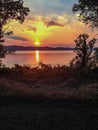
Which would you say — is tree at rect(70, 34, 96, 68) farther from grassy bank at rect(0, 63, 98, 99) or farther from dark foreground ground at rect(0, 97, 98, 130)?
dark foreground ground at rect(0, 97, 98, 130)

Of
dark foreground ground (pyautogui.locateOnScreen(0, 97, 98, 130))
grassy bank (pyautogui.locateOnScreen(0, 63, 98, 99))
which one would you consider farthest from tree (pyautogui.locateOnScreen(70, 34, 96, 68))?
dark foreground ground (pyautogui.locateOnScreen(0, 97, 98, 130))

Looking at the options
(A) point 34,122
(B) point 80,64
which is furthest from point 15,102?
(B) point 80,64

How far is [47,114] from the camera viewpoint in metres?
11.3

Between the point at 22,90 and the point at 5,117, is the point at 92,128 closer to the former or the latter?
the point at 5,117

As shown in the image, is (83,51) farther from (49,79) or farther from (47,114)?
(47,114)

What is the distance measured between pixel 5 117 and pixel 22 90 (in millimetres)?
4593

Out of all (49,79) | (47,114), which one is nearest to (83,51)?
(49,79)

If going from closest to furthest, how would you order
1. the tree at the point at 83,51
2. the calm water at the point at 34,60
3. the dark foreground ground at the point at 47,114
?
the dark foreground ground at the point at 47,114, the tree at the point at 83,51, the calm water at the point at 34,60

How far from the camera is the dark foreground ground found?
9.88 metres

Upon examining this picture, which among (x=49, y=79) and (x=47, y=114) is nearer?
(x=47, y=114)

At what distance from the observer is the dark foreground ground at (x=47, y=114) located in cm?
988

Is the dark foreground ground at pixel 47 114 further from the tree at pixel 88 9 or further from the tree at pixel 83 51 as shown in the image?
the tree at pixel 83 51

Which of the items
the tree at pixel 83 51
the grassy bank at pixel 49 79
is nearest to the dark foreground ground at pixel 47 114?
the grassy bank at pixel 49 79

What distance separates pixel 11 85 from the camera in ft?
53.3
